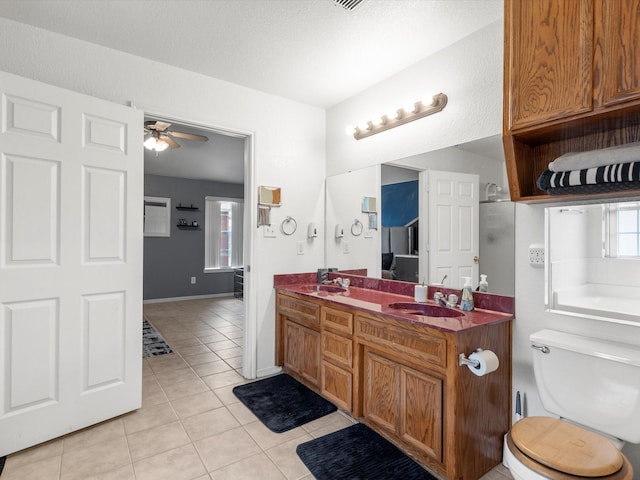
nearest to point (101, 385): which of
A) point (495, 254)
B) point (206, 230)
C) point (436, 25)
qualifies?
point (495, 254)

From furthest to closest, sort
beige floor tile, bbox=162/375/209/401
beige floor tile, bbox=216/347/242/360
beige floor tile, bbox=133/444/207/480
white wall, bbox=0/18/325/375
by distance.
A: beige floor tile, bbox=216/347/242/360
beige floor tile, bbox=162/375/209/401
white wall, bbox=0/18/325/375
beige floor tile, bbox=133/444/207/480

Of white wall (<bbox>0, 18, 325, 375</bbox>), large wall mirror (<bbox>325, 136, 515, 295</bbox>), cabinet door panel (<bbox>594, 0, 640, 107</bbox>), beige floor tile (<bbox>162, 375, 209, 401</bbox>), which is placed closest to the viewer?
cabinet door panel (<bbox>594, 0, 640, 107</bbox>)

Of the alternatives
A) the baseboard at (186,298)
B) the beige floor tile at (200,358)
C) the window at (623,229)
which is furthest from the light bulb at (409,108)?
the baseboard at (186,298)

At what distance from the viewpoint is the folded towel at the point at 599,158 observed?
1349mm

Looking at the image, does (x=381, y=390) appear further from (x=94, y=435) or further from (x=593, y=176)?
(x=94, y=435)

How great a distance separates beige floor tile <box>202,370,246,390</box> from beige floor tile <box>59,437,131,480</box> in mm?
870

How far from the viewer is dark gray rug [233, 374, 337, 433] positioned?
7.55 feet

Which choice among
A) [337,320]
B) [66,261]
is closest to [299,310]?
[337,320]

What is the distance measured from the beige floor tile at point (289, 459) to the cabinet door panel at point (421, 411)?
0.57 meters

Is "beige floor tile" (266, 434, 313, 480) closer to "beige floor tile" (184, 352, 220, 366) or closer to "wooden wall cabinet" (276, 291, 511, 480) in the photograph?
"wooden wall cabinet" (276, 291, 511, 480)

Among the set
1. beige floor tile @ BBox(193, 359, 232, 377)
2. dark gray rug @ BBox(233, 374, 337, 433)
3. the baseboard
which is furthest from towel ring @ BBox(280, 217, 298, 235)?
the baseboard

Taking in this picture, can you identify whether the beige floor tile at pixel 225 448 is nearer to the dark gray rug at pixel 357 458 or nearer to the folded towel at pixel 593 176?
the dark gray rug at pixel 357 458

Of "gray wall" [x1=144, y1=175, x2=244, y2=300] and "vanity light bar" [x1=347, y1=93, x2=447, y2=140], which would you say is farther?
"gray wall" [x1=144, y1=175, x2=244, y2=300]

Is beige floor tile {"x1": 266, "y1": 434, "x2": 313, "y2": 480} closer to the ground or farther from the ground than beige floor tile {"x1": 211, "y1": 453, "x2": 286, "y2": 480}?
farther from the ground
